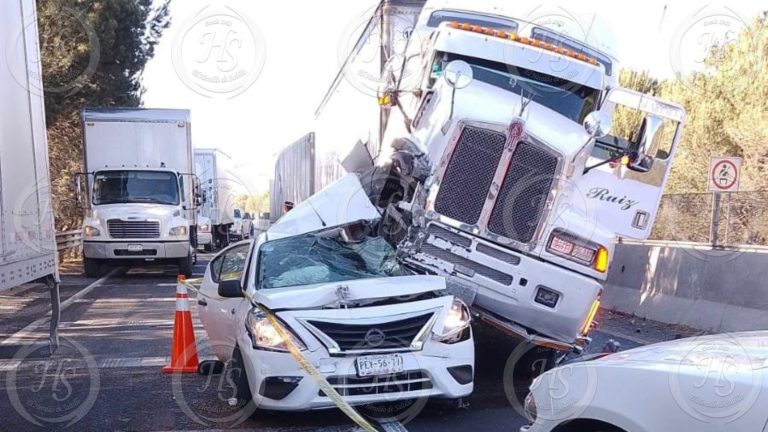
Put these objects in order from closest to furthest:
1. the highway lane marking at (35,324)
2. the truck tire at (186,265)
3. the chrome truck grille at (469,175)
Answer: the chrome truck grille at (469,175) → the highway lane marking at (35,324) → the truck tire at (186,265)

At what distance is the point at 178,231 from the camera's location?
671 inches

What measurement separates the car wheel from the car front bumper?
0.22m

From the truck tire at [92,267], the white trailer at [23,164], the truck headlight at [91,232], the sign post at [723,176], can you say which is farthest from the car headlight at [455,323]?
the truck tire at [92,267]

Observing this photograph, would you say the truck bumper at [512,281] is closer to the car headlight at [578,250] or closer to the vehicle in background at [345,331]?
the car headlight at [578,250]

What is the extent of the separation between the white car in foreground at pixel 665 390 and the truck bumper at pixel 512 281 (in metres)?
2.59

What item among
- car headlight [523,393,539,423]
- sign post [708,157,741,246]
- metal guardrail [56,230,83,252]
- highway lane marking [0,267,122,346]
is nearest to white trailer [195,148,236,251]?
metal guardrail [56,230,83,252]

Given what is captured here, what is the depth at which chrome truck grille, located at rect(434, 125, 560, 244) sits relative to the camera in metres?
6.59

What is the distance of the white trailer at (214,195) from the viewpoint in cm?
2545

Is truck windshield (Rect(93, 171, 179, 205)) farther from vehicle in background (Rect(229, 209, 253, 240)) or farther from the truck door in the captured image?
vehicle in background (Rect(229, 209, 253, 240))

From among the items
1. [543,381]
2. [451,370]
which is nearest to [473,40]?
[451,370]

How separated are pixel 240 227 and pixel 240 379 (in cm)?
3283

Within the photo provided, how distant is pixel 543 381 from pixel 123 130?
15400mm

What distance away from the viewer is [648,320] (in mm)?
10680

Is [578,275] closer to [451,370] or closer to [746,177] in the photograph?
[451,370]
